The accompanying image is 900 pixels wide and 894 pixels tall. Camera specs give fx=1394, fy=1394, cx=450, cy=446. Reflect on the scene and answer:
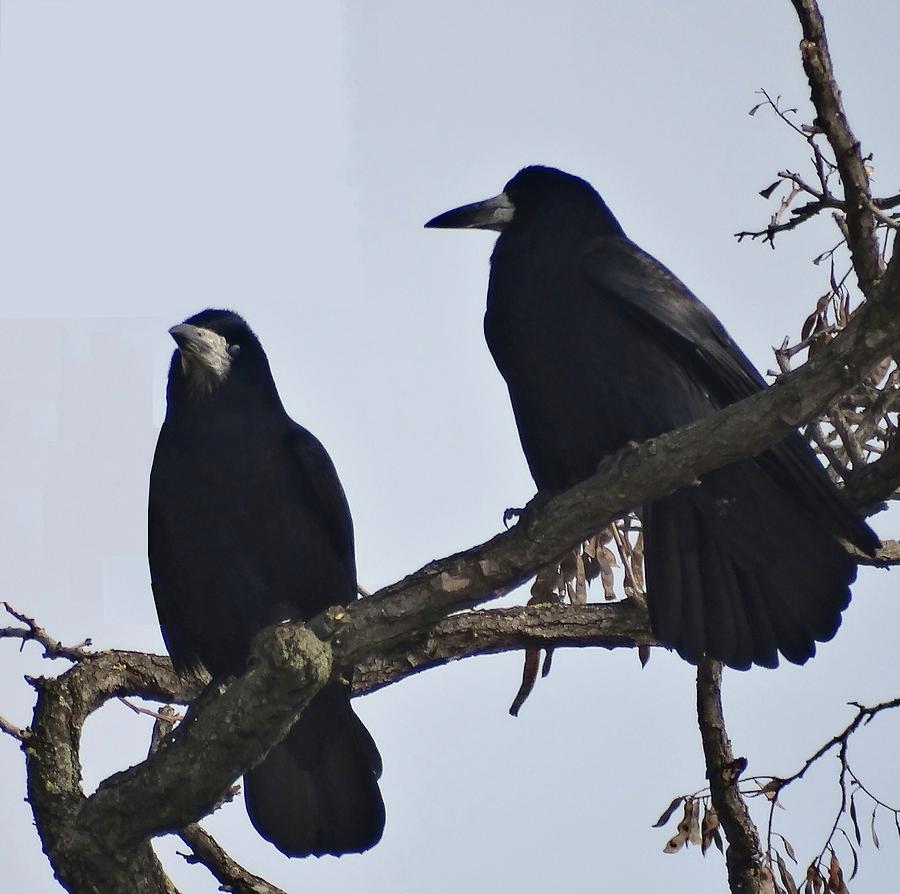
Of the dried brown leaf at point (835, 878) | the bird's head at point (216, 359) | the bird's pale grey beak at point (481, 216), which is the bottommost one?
the dried brown leaf at point (835, 878)

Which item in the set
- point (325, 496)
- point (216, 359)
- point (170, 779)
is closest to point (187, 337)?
point (216, 359)

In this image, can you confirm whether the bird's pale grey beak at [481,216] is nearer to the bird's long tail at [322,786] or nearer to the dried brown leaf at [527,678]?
the dried brown leaf at [527,678]

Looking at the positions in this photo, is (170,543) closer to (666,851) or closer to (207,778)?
(207,778)

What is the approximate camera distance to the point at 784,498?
15.1 feet

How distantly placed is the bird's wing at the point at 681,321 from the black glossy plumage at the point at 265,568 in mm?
1304

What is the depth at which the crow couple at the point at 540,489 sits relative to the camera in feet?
15.1

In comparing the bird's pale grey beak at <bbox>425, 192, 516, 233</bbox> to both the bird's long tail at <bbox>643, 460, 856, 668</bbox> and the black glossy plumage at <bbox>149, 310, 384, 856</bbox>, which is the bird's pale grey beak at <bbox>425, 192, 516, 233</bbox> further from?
the bird's long tail at <bbox>643, 460, 856, 668</bbox>

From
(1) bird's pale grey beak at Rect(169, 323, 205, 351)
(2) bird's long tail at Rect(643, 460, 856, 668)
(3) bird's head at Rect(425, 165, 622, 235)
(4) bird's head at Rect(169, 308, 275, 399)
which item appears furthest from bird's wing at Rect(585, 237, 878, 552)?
(1) bird's pale grey beak at Rect(169, 323, 205, 351)

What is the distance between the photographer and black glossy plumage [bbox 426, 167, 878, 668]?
4574 mm

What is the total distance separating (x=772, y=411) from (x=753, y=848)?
2036 mm

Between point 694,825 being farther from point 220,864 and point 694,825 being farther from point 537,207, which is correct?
point 537,207

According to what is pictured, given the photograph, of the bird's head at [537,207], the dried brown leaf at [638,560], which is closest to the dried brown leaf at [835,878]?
the dried brown leaf at [638,560]

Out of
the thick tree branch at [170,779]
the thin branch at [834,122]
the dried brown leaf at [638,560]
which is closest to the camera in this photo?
the thick tree branch at [170,779]

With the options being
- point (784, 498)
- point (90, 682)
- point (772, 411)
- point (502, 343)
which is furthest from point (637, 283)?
point (90, 682)
